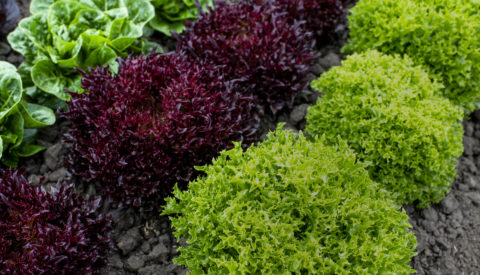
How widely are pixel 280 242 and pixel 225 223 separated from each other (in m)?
0.35

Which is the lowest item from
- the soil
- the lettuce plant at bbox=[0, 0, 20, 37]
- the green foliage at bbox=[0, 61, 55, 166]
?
the soil

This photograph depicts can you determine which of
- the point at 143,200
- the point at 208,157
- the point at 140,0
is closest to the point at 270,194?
the point at 208,157

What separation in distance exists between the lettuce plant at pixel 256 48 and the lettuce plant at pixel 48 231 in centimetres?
167

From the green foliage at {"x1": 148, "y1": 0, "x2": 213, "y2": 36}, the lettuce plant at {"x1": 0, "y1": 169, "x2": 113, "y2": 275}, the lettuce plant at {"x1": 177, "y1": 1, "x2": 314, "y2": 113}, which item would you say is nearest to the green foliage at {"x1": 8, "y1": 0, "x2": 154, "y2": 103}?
the green foliage at {"x1": 148, "y1": 0, "x2": 213, "y2": 36}

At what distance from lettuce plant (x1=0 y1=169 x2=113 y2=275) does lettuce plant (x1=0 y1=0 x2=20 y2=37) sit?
1.98 meters

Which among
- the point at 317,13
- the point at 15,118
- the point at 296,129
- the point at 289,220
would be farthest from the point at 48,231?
the point at 317,13

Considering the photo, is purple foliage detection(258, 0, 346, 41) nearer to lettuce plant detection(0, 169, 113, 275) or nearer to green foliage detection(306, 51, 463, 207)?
green foliage detection(306, 51, 463, 207)

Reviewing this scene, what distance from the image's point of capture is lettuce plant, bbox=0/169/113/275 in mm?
2695

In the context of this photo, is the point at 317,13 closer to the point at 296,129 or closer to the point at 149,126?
the point at 296,129

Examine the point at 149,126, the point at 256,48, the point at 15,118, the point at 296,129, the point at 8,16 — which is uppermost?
the point at 256,48

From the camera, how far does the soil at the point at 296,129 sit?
11.5 ft

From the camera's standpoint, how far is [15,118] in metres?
3.66

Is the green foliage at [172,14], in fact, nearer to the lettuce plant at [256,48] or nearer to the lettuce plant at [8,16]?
the lettuce plant at [256,48]

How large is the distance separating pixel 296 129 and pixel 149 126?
1.67 m
